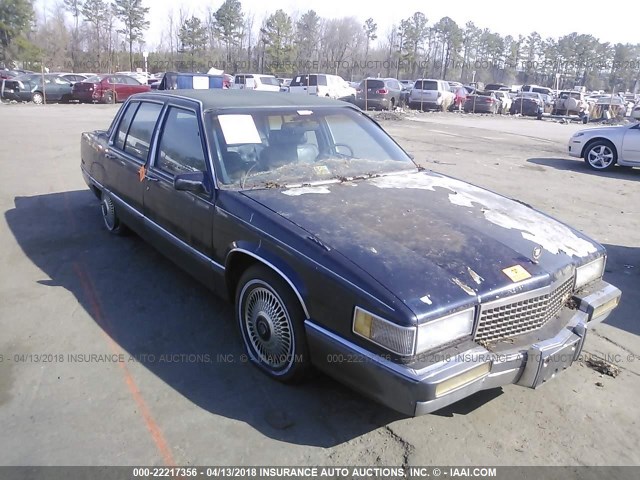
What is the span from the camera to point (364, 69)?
6606cm

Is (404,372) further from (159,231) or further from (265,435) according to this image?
(159,231)

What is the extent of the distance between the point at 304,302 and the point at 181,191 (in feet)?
5.01

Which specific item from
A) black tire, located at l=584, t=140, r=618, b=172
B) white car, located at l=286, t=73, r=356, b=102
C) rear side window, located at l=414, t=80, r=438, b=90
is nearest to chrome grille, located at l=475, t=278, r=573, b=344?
black tire, located at l=584, t=140, r=618, b=172

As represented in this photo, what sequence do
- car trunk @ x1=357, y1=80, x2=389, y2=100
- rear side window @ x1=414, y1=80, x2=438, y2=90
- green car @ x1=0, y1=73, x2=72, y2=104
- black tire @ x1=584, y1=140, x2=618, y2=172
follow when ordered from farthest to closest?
1. rear side window @ x1=414, y1=80, x2=438, y2=90
2. car trunk @ x1=357, y1=80, x2=389, y2=100
3. green car @ x1=0, y1=73, x2=72, y2=104
4. black tire @ x1=584, y1=140, x2=618, y2=172

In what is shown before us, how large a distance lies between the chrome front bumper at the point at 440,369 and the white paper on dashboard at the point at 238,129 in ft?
5.25

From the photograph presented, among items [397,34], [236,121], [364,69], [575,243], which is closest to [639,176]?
[575,243]

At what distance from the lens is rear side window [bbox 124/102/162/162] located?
15.1 ft

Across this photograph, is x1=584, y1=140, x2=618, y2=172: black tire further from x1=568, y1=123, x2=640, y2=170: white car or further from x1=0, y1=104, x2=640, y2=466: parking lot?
x1=0, y1=104, x2=640, y2=466: parking lot

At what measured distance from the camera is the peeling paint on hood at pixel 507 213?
3.29 meters

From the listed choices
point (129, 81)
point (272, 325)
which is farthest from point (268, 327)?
point (129, 81)

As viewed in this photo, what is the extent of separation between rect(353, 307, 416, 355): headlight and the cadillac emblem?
99cm

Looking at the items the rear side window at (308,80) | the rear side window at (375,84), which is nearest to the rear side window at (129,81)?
the rear side window at (308,80)

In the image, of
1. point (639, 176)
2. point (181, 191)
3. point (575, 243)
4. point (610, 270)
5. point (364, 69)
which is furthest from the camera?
point (364, 69)

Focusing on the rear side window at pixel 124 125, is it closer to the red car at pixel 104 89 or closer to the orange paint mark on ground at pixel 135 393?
the orange paint mark on ground at pixel 135 393
